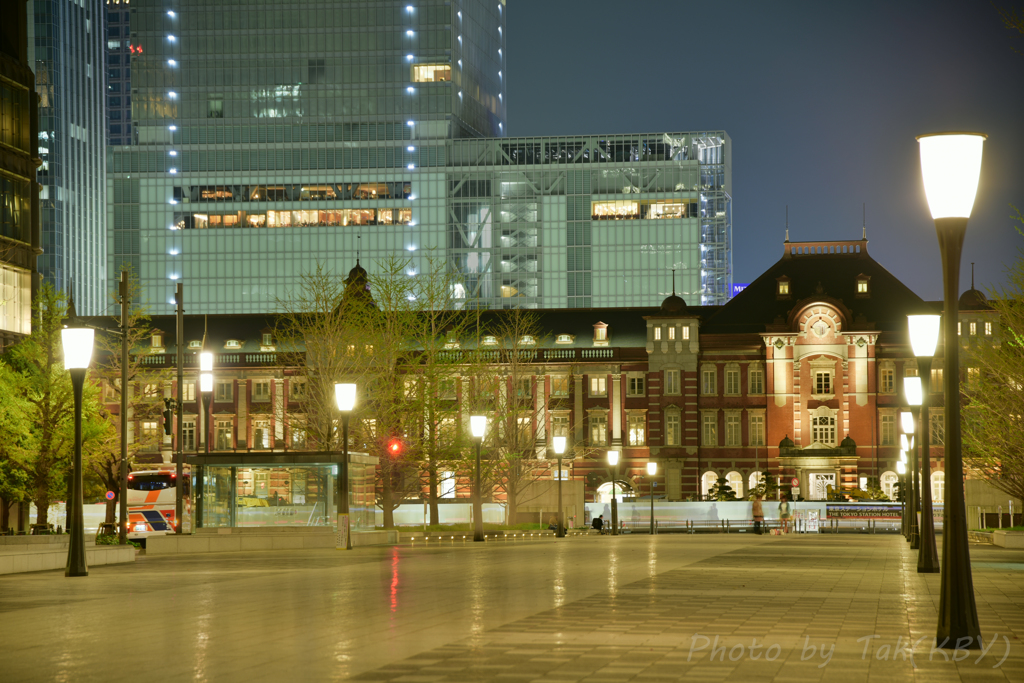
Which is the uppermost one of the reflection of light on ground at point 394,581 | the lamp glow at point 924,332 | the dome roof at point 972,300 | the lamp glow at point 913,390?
the dome roof at point 972,300

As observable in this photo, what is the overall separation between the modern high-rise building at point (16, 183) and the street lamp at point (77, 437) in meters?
26.7

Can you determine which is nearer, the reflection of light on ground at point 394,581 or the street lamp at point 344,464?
the reflection of light on ground at point 394,581

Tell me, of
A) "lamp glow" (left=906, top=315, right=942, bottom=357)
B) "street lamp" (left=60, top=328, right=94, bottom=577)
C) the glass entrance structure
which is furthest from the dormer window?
"street lamp" (left=60, top=328, right=94, bottom=577)

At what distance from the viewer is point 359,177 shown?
142m

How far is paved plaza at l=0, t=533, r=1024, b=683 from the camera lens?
10.8 m

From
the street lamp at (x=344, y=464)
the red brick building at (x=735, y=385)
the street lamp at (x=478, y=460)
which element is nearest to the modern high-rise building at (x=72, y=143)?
the red brick building at (x=735, y=385)

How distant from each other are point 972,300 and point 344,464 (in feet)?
209

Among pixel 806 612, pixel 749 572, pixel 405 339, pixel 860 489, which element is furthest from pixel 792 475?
pixel 806 612

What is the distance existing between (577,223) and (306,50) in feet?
120

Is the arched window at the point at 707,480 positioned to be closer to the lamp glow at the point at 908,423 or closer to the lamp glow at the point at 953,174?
the lamp glow at the point at 908,423

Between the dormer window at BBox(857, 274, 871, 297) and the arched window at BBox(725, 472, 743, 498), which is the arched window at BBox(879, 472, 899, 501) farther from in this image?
the dormer window at BBox(857, 274, 871, 297)

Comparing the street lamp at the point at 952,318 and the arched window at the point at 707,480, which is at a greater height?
the street lamp at the point at 952,318

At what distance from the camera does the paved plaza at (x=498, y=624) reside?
10828 millimetres

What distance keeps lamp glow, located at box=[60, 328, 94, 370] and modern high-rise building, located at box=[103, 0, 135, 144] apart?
17929 cm
